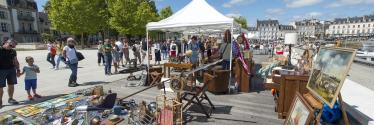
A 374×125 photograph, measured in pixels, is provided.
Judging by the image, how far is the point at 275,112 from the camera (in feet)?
16.1

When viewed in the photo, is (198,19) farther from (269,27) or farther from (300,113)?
(269,27)

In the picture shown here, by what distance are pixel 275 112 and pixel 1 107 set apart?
20.1ft

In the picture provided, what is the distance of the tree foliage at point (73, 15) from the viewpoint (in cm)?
3209

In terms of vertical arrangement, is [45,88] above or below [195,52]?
below

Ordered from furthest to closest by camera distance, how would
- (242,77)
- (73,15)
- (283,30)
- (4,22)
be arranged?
(283,30) → (4,22) → (73,15) → (242,77)

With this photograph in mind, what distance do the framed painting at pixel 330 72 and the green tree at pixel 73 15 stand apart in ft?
113

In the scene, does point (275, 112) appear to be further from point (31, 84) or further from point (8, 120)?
point (31, 84)

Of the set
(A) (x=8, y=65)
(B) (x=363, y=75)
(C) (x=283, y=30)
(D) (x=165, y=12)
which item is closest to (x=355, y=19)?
(C) (x=283, y=30)

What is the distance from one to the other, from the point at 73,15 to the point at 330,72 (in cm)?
3484

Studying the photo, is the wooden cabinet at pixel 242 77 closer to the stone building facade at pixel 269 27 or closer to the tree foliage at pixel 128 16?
the tree foliage at pixel 128 16

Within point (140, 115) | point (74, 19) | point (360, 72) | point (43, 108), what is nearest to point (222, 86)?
point (140, 115)

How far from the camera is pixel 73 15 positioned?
1275 inches

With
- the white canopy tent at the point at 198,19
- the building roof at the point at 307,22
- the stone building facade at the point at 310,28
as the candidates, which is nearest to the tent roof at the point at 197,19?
the white canopy tent at the point at 198,19

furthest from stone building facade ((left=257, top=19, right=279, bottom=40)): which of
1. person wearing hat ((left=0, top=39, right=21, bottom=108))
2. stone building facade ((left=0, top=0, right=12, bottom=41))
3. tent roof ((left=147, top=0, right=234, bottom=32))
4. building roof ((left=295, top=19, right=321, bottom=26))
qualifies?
person wearing hat ((left=0, top=39, right=21, bottom=108))
